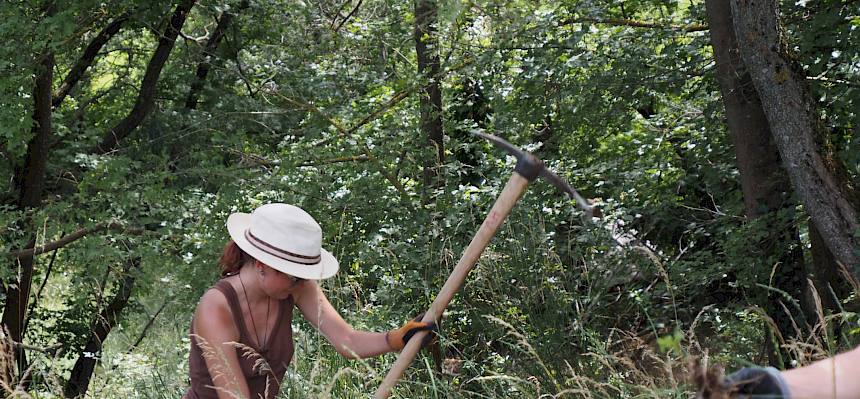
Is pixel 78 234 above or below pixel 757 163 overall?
below

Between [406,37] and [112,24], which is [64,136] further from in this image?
[406,37]

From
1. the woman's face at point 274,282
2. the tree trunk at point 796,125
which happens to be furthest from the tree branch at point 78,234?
the tree trunk at point 796,125

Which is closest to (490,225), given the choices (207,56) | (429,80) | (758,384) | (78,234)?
(758,384)

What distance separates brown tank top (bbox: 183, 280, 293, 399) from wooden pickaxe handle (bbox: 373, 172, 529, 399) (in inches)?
16.6

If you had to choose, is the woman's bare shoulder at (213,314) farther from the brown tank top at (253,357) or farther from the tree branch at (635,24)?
the tree branch at (635,24)

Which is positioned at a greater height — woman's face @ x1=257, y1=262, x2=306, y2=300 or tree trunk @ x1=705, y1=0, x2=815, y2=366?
tree trunk @ x1=705, y1=0, x2=815, y2=366

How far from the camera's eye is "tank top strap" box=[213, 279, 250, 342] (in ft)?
10.3

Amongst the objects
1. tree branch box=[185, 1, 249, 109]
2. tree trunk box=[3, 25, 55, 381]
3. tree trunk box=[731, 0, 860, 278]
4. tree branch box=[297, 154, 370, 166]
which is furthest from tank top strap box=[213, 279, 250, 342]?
tree branch box=[185, 1, 249, 109]

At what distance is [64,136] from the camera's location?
8.66 m

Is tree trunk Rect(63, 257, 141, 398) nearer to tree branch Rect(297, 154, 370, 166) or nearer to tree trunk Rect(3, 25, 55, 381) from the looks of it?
tree trunk Rect(3, 25, 55, 381)

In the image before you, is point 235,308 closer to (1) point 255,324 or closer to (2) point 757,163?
(1) point 255,324

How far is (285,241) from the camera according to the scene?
10.5 ft

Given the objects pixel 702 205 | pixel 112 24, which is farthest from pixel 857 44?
pixel 112 24

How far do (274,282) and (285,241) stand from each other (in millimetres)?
153
